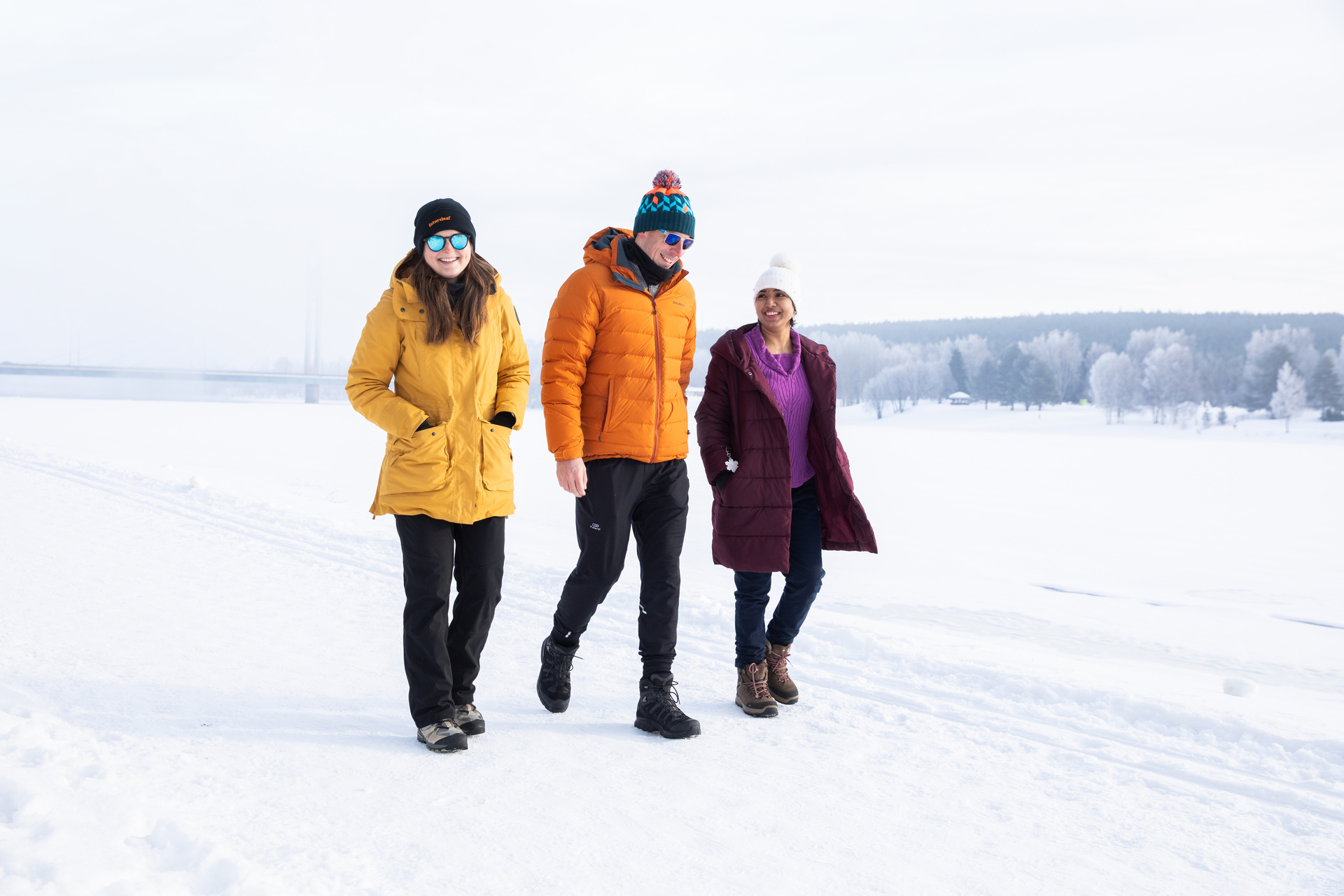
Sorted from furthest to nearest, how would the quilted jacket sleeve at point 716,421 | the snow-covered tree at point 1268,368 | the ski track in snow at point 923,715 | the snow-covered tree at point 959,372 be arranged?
the snow-covered tree at point 959,372 → the snow-covered tree at point 1268,368 → the quilted jacket sleeve at point 716,421 → the ski track in snow at point 923,715

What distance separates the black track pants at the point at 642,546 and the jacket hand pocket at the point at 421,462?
20.4 inches

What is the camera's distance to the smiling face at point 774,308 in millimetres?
3436

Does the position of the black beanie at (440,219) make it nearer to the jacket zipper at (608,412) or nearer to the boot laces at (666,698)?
the jacket zipper at (608,412)

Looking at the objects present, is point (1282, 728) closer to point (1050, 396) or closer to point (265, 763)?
point (265, 763)

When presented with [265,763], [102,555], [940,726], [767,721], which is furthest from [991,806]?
[102,555]

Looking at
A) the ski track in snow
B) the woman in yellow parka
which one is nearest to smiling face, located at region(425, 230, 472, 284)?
the woman in yellow parka

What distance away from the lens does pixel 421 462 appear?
2922 millimetres

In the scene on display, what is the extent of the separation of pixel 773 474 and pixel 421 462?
4.08 ft

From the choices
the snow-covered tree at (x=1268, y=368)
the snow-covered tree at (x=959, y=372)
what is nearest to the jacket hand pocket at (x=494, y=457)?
the snow-covered tree at (x=1268, y=368)

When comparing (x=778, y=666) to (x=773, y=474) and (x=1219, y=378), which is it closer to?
(x=773, y=474)

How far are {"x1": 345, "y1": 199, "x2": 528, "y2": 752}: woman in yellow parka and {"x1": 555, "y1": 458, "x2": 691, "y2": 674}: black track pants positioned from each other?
319 mm

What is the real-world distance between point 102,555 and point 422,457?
4.02 metres

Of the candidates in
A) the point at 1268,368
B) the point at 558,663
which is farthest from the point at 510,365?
the point at 1268,368

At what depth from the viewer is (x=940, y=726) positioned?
10.5ft
